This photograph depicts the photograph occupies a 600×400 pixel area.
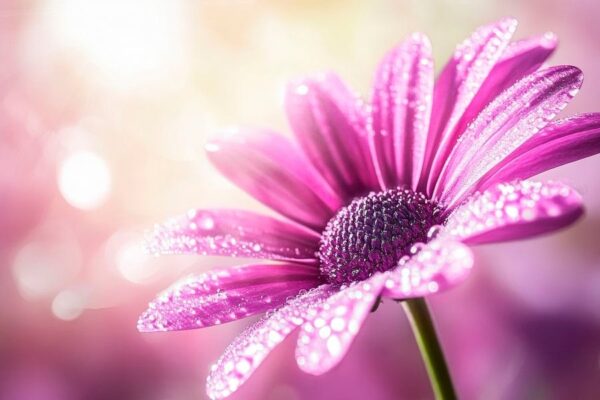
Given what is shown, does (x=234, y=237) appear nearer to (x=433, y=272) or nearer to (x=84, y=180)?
(x=433, y=272)

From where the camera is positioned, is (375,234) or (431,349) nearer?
(431,349)

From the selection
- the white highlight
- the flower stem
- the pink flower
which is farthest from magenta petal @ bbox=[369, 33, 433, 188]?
the white highlight

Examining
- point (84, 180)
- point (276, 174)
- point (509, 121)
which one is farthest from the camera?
point (84, 180)

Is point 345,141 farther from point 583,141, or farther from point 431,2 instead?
point 431,2

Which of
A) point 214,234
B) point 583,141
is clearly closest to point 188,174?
point 214,234

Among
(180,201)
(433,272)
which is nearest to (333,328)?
(433,272)
